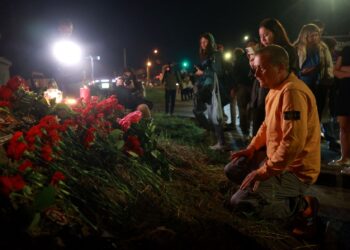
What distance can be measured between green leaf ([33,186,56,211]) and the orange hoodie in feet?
5.70

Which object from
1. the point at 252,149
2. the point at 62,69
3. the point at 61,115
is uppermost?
the point at 62,69

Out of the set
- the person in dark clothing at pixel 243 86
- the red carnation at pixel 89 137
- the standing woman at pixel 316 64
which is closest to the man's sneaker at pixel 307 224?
the red carnation at pixel 89 137

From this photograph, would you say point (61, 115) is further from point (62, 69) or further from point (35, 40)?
point (35, 40)

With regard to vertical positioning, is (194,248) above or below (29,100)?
below

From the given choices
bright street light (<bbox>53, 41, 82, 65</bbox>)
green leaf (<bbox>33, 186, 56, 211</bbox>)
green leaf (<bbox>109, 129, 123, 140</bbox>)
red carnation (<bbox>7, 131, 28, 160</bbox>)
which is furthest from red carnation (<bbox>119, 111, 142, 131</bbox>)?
bright street light (<bbox>53, 41, 82, 65</bbox>)

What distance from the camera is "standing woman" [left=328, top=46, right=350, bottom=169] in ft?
15.3

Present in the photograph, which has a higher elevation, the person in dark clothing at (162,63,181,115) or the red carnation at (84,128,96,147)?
the person in dark clothing at (162,63,181,115)

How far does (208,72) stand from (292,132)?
3077mm

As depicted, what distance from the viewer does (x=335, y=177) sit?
14.1ft

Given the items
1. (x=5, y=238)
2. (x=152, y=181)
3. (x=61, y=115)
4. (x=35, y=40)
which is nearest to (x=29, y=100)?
(x=61, y=115)

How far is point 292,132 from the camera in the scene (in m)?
2.90

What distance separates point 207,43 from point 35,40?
11.9ft

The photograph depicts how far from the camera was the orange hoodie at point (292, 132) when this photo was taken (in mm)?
2912

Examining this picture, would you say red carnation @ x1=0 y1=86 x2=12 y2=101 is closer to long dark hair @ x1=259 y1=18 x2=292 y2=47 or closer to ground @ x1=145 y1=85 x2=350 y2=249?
ground @ x1=145 y1=85 x2=350 y2=249
